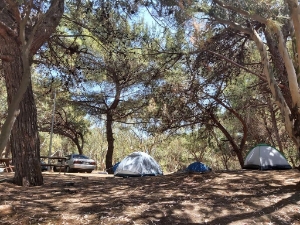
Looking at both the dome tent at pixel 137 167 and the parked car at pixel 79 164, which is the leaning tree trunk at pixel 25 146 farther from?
the parked car at pixel 79 164

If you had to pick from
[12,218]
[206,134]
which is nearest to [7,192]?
[12,218]

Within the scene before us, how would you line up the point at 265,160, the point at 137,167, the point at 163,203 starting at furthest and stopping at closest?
the point at 137,167, the point at 265,160, the point at 163,203

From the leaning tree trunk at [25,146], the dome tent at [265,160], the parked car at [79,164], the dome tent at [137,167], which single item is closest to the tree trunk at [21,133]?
the leaning tree trunk at [25,146]

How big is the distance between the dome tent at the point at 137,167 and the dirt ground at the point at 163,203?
4941 millimetres

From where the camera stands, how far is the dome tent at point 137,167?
484 inches

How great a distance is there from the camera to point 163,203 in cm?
549

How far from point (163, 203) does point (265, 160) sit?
6101 millimetres

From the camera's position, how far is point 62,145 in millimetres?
40188

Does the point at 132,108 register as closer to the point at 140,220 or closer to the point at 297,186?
the point at 297,186

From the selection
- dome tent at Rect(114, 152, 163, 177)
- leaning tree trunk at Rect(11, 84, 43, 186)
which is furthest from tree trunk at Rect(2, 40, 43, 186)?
dome tent at Rect(114, 152, 163, 177)

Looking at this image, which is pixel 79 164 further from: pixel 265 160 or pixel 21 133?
pixel 21 133

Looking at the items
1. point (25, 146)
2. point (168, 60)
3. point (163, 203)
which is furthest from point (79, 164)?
point (163, 203)

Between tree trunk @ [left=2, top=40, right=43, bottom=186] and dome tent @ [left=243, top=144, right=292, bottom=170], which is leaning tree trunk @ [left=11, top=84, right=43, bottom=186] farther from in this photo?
dome tent @ [left=243, top=144, right=292, bottom=170]

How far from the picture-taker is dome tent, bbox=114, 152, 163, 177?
484 inches
